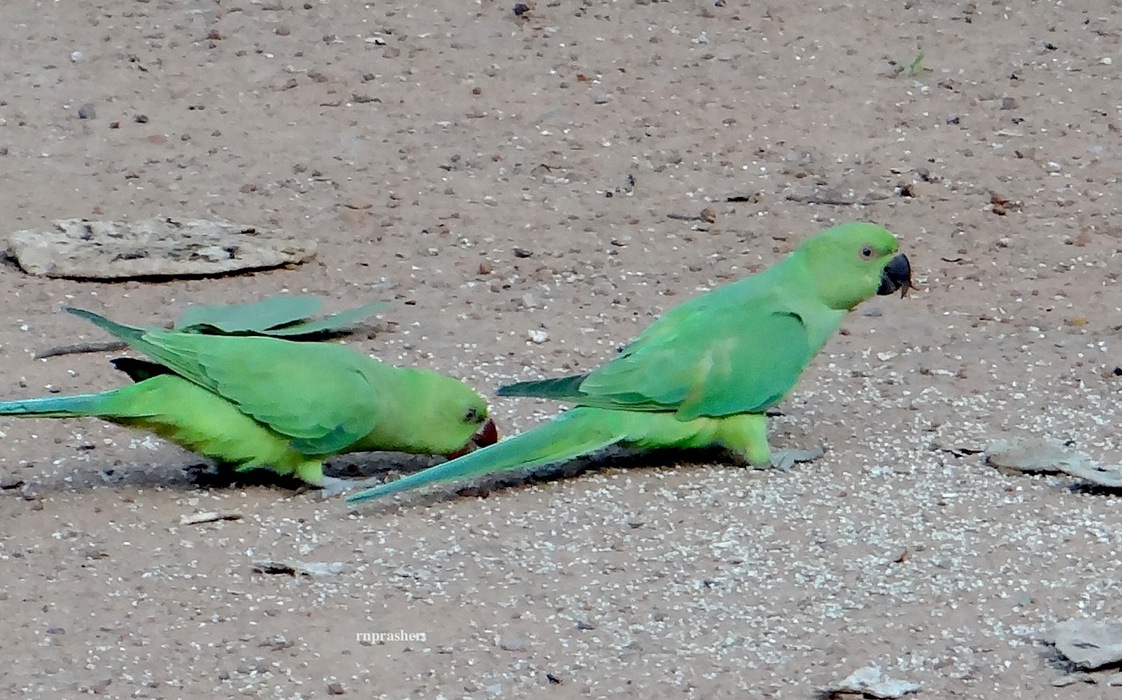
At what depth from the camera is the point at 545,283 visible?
5.85m

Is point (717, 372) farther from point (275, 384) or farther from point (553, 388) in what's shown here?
point (275, 384)

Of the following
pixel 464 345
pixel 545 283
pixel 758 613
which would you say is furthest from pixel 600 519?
pixel 545 283

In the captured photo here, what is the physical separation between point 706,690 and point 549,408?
189cm

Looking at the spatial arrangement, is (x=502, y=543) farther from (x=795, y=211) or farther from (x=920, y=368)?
(x=795, y=211)

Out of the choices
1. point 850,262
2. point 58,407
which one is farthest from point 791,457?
point 58,407

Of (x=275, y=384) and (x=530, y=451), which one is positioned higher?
(x=275, y=384)

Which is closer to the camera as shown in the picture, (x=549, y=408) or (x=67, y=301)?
(x=549, y=408)

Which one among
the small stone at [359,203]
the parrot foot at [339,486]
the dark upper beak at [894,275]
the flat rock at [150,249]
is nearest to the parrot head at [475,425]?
the parrot foot at [339,486]

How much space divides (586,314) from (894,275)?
4.50ft

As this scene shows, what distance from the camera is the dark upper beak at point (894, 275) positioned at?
15.1ft

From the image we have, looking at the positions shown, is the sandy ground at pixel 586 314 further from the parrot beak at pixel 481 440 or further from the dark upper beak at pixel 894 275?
the dark upper beak at pixel 894 275

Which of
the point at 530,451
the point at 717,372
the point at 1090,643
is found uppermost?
the point at 717,372

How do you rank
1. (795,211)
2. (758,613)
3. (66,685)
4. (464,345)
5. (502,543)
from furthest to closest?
1. (795,211)
2. (464,345)
3. (502,543)
4. (758,613)
5. (66,685)

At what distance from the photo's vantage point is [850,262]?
179 inches
